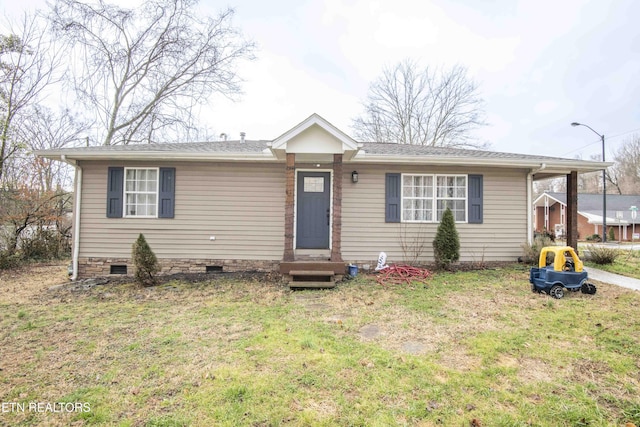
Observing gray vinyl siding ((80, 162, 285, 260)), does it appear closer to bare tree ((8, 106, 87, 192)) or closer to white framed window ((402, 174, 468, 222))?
white framed window ((402, 174, 468, 222))

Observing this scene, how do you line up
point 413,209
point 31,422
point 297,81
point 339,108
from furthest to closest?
point 339,108 → point 297,81 → point 413,209 → point 31,422

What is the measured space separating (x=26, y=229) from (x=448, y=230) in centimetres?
1238

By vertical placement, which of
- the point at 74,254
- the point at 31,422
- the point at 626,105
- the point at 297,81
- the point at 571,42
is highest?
the point at 626,105

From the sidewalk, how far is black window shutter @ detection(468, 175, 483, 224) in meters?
2.55

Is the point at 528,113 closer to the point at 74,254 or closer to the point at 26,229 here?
the point at 74,254

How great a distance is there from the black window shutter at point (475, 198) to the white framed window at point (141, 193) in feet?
25.1

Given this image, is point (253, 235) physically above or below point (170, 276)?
above

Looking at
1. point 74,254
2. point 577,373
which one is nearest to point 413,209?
point 577,373

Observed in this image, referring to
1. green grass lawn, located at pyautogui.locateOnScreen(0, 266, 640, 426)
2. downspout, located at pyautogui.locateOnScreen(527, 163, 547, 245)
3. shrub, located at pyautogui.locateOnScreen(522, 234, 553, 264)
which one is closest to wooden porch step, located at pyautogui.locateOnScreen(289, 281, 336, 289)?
green grass lawn, located at pyautogui.locateOnScreen(0, 266, 640, 426)

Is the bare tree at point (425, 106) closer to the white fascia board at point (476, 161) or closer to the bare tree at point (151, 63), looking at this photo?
the bare tree at point (151, 63)

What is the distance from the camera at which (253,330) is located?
3717 mm

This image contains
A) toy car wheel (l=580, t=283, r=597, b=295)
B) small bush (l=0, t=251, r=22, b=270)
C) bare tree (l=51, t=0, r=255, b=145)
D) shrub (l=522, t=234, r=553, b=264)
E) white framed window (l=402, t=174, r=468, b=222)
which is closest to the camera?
toy car wheel (l=580, t=283, r=597, b=295)

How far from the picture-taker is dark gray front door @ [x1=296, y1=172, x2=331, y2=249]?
711 centimetres

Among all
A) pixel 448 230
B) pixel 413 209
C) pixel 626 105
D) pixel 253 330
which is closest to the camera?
pixel 253 330
